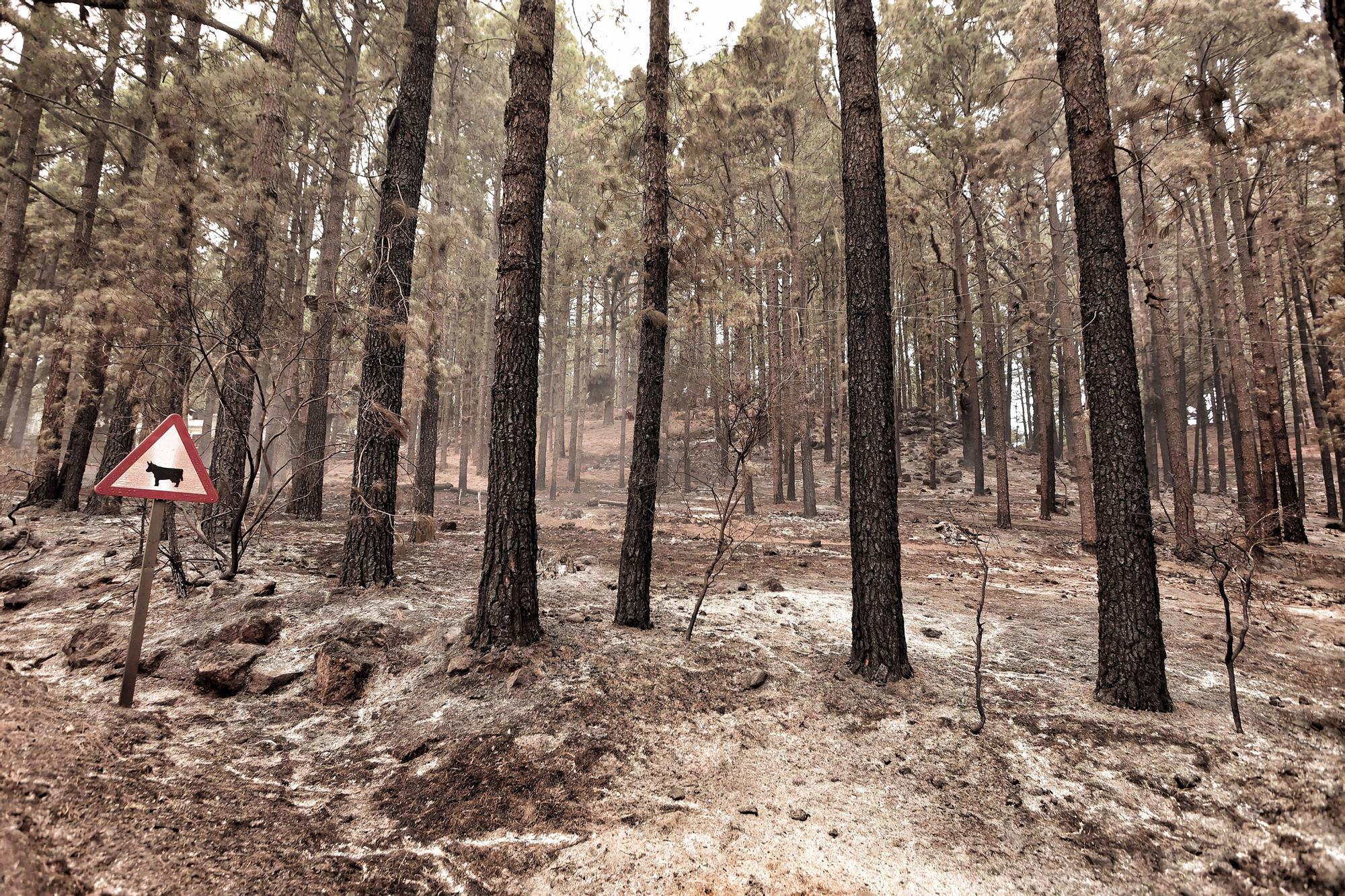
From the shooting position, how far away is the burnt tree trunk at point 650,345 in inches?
213

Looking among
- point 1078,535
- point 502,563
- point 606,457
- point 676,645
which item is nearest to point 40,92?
point 502,563

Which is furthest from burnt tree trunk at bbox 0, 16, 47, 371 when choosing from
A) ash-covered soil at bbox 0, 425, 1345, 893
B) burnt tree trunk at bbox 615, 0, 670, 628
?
burnt tree trunk at bbox 615, 0, 670, 628

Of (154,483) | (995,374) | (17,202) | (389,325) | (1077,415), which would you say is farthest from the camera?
(995,374)

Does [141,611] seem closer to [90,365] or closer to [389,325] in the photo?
[389,325]

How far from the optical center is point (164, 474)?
12.1 ft

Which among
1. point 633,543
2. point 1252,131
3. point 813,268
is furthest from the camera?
point 813,268

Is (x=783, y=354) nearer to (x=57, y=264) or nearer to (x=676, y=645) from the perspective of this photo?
(x=676, y=645)

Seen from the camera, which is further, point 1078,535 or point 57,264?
point 57,264

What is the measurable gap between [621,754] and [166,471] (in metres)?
3.66

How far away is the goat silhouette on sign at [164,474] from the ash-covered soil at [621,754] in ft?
4.65

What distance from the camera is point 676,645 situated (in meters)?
4.93

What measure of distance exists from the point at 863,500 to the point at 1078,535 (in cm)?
1131

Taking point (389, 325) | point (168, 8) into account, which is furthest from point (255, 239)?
point (389, 325)

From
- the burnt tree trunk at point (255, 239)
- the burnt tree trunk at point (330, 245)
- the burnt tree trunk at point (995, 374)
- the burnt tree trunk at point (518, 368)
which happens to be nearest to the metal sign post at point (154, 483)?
the burnt tree trunk at point (518, 368)
